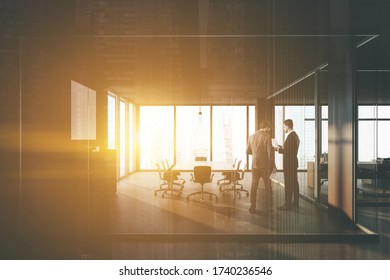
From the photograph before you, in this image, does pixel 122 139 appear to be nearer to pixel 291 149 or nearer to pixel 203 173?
pixel 203 173

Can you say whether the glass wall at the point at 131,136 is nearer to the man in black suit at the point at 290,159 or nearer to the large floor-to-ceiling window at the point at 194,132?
the large floor-to-ceiling window at the point at 194,132

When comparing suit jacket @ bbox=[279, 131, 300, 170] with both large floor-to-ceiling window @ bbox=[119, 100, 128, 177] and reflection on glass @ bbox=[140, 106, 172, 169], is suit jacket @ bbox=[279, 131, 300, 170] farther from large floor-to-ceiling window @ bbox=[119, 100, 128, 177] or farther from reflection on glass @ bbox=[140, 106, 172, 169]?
reflection on glass @ bbox=[140, 106, 172, 169]

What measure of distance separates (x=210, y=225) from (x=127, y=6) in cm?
335

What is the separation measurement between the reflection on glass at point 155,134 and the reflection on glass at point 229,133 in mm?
1813

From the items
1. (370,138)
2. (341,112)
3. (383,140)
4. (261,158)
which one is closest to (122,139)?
(261,158)

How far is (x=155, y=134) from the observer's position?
484 inches

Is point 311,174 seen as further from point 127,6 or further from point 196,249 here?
point 127,6

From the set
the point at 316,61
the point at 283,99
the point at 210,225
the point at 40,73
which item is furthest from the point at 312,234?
the point at 283,99

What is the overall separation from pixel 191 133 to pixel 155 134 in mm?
1540

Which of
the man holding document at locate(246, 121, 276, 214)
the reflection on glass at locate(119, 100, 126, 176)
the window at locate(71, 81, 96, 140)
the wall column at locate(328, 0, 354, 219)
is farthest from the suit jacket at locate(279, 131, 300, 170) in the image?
the reflection on glass at locate(119, 100, 126, 176)

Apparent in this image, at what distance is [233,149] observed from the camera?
12.0 meters

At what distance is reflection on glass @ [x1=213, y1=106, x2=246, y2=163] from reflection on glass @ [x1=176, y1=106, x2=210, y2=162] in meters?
0.33

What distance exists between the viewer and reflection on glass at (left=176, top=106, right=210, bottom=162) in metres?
11.9

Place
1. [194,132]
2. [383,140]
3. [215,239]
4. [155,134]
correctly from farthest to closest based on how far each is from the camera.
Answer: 1. [155,134]
2. [194,132]
3. [383,140]
4. [215,239]
